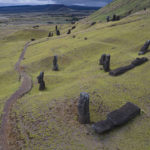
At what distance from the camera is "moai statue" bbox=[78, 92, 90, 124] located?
25.3 metres

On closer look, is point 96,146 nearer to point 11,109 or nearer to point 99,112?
point 99,112

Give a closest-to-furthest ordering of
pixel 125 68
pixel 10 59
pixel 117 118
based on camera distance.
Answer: pixel 117 118 < pixel 125 68 < pixel 10 59

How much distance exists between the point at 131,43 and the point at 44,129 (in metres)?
58.9

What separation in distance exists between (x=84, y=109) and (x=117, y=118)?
5.40 m

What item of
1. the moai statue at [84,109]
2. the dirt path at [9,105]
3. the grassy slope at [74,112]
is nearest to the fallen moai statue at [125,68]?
the grassy slope at [74,112]

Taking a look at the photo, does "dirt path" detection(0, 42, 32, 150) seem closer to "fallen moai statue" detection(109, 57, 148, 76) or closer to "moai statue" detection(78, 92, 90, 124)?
"moai statue" detection(78, 92, 90, 124)

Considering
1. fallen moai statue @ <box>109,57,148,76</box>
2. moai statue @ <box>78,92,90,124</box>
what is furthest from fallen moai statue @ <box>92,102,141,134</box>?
fallen moai statue @ <box>109,57,148,76</box>

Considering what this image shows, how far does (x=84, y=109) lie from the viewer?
2573 cm

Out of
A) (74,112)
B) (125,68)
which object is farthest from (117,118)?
(125,68)

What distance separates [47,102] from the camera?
103 feet

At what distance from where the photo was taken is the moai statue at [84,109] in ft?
83.1

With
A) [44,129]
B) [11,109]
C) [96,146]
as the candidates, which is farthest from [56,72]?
[96,146]

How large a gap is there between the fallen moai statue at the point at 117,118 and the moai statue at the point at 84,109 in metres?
1.89

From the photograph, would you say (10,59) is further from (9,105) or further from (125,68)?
(125,68)
